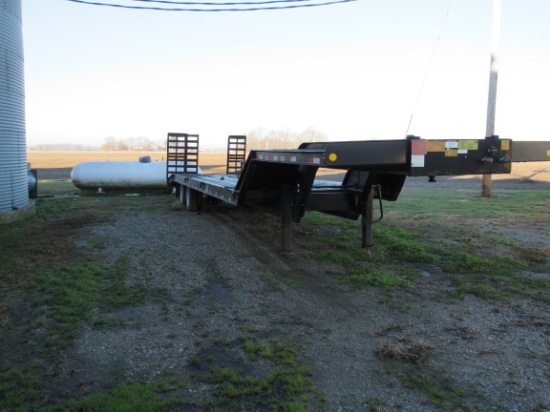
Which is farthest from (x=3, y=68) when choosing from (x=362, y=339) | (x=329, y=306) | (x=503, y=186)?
(x=503, y=186)

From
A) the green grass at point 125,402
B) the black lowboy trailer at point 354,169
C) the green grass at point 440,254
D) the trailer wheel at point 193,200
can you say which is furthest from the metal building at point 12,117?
the green grass at point 125,402

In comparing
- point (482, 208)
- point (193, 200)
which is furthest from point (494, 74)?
point (193, 200)

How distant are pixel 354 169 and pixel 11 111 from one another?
8815 millimetres

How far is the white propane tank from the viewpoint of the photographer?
64.1ft

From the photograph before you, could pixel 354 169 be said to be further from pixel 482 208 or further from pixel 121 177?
pixel 121 177

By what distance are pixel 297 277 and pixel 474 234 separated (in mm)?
4820

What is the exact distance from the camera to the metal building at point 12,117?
1117 centimetres

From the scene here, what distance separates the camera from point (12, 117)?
458 inches

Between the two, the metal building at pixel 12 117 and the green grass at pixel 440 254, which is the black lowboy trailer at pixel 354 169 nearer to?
the green grass at pixel 440 254

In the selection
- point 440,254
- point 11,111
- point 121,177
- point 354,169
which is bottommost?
point 440,254

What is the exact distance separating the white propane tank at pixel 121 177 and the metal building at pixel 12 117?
23.2ft

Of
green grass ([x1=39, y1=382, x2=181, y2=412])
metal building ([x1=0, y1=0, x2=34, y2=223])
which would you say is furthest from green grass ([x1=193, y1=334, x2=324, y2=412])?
metal building ([x1=0, y1=0, x2=34, y2=223])

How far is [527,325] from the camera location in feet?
16.7

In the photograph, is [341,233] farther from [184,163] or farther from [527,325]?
[184,163]
